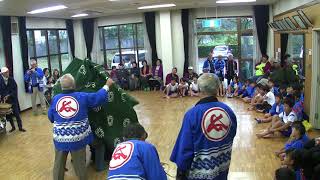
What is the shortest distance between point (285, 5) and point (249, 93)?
8.49ft

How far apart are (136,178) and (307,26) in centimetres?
698

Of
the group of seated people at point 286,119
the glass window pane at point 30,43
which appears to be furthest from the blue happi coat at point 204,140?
the glass window pane at point 30,43

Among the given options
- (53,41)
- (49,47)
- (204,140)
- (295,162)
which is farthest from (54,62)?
(204,140)

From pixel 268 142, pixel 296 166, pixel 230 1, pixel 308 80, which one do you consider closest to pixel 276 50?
pixel 230 1

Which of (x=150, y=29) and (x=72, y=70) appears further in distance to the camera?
(x=150, y=29)

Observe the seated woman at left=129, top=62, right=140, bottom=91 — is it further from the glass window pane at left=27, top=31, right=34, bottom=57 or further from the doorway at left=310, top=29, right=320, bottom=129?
the doorway at left=310, top=29, right=320, bottom=129

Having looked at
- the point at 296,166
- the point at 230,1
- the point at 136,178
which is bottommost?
the point at 296,166

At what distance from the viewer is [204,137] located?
307cm

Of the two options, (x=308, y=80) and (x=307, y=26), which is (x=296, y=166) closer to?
(x=308, y=80)

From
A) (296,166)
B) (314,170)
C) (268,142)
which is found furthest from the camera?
(268,142)

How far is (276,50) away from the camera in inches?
491

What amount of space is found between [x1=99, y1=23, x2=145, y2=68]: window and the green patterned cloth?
9.08 m

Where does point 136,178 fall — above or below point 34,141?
above

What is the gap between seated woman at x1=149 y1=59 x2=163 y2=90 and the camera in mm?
13992
